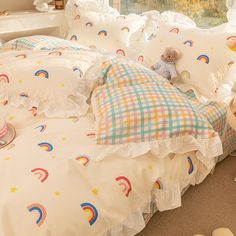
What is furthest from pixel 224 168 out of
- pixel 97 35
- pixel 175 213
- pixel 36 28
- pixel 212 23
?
pixel 36 28

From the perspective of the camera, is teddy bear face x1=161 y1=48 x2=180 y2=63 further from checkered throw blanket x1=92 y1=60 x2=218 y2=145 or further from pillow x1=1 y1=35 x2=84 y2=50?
pillow x1=1 y1=35 x2=84 y2=50

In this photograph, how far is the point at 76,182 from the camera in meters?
1.01

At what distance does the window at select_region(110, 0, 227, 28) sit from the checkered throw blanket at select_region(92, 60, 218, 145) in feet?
3.47

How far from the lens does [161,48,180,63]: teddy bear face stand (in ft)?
5.63

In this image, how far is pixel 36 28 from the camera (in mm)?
2625

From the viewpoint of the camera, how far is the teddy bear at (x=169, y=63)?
5.64ft

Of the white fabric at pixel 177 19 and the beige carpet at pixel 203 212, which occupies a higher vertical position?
the white fabric at pixel 177 19

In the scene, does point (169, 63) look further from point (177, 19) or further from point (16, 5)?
point (16, 5)

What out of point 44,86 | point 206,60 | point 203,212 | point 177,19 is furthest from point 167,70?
point 203,212

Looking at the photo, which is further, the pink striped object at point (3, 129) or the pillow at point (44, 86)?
the pillow at point (44, 86)

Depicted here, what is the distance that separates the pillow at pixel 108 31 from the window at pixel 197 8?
1.09 feet

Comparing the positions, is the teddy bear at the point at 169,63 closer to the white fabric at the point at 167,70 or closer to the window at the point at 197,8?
the white fabric at the point at 167,70

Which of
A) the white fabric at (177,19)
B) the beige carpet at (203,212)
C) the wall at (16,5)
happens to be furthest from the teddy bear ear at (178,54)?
the wall at (16,5)

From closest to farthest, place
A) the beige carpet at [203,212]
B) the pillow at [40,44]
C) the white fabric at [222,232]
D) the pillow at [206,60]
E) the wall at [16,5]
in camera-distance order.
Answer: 1. the white fabric at [222,232]
2. the beige carpet at [203,212]
3. the pillow at [206,60]
4. the pillow at [40,44]
5. the wall at [16,5]
